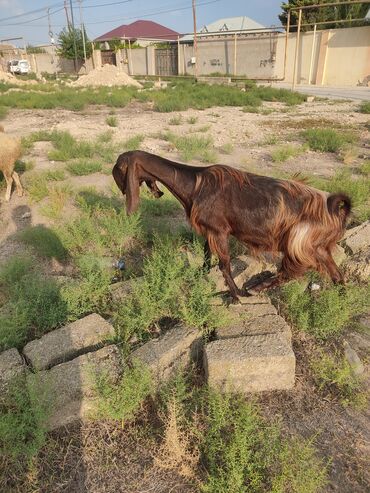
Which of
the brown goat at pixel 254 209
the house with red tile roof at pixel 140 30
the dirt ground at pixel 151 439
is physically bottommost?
the dirt ground at pixel 151 439

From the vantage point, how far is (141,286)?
3029mm

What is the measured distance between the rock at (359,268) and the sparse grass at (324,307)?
36 centimetres

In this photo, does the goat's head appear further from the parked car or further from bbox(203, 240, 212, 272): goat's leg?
the parked car

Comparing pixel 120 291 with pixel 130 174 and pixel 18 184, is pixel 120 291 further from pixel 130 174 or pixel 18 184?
pixel 18 184

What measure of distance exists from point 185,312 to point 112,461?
109 centimetres

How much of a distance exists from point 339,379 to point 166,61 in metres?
37.4

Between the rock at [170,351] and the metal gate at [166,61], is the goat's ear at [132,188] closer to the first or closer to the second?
the rock at [170,351]

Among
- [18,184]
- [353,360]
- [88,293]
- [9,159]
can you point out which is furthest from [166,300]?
[9,159]

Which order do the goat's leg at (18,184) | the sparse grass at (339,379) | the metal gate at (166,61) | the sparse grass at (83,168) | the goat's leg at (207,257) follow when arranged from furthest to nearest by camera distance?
1. the metal gate at (166,61)
2. the sparse grass at (83,168)
3. the goat's leg at (18,184)
4. the goat's leg at (207,257)
5. the sparse grass at (339,379)

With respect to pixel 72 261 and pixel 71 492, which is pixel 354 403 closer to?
pixel 71 492

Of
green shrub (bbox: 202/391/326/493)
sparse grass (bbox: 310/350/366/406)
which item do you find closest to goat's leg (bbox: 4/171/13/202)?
green shrub (bbox: 202/391/326/493)

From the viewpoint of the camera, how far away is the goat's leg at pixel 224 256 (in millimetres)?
2979

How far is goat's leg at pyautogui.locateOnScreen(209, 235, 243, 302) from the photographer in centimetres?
298

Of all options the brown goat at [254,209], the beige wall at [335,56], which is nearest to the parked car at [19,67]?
the beige wall at [335,56]
